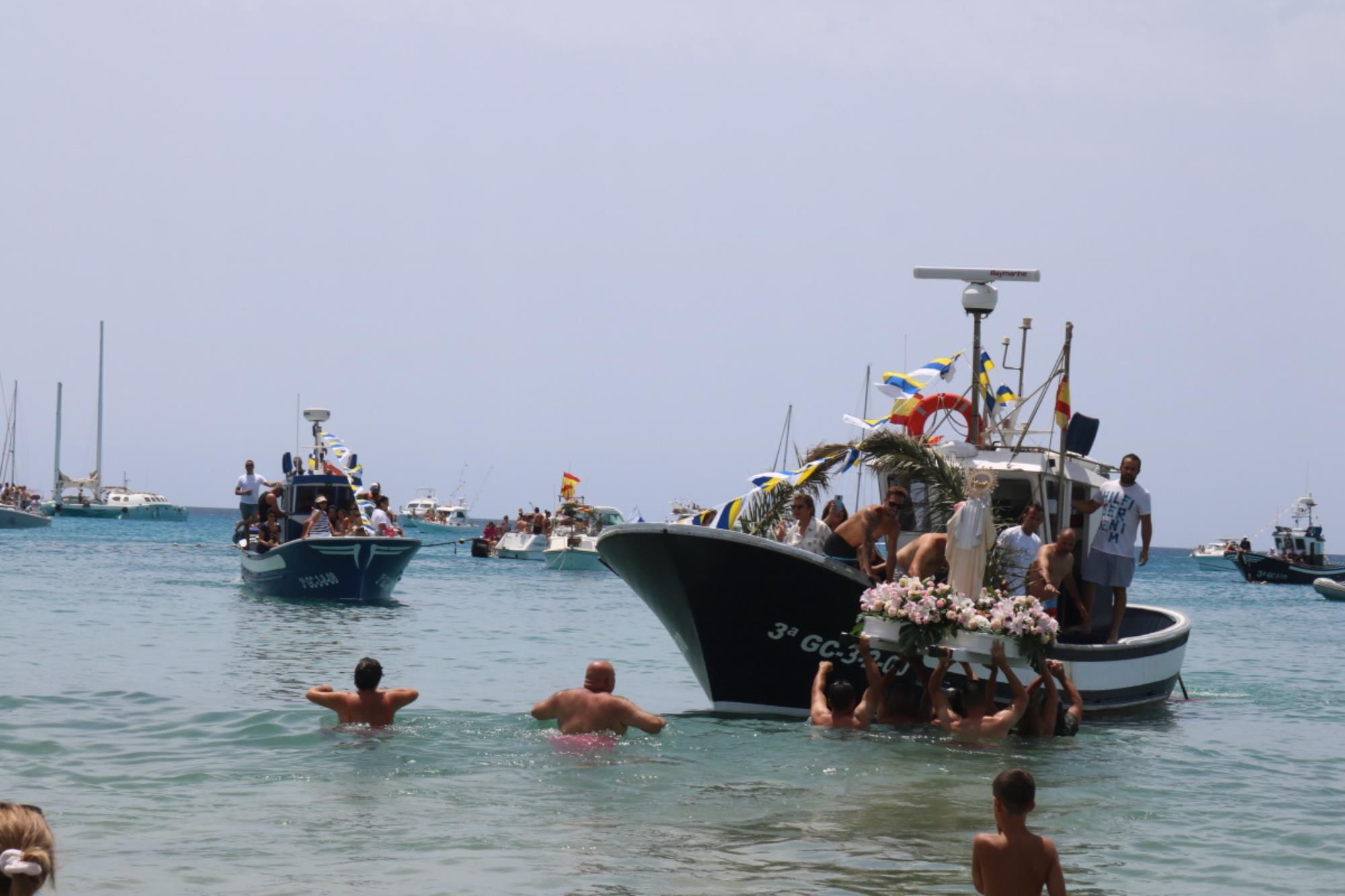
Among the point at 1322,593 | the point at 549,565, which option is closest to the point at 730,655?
the point at 549,565

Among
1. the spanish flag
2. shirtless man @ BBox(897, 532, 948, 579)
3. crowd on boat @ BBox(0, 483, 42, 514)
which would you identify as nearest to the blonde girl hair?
shirtless man @ BBox(897, 532, 948, 579)

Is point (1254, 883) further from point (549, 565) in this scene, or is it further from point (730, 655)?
point (549, 565)

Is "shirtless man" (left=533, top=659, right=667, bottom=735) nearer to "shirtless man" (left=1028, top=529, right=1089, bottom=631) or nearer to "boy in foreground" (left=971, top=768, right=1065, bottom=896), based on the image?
"shirtless man" (left=1028, top=529, right=1089, bottom=631)

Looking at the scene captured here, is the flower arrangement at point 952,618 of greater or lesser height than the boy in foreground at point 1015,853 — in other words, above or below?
above

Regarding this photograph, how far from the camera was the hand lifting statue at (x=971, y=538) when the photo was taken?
12.9 metres

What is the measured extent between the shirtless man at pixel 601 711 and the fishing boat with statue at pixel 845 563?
1.99 meters

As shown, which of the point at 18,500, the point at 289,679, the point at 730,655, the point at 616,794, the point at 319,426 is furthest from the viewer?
the point at 18,500

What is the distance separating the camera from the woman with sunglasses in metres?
14.6

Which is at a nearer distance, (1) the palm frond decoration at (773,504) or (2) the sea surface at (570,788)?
(2) the sea surface at (570,788)

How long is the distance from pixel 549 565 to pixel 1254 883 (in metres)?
49.4

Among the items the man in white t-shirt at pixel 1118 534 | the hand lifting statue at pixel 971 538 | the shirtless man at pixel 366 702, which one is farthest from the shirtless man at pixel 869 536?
the shirtless man at pixel 366 702

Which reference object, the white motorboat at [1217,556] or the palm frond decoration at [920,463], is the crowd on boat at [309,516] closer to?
the palm frond decoration at [920,463]

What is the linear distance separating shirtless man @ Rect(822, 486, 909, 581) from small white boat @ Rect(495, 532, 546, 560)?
5128 cm

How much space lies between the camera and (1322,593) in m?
62.2
